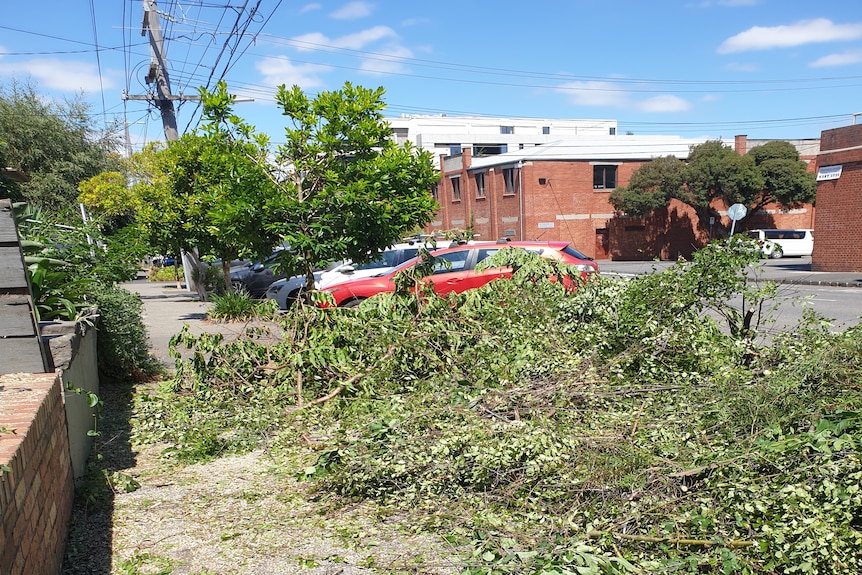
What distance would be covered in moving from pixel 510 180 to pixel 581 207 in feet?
15.8

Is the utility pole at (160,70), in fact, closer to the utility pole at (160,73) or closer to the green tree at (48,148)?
the utility pole at (160,73)

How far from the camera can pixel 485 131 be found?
84875mm

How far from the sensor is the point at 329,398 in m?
6.70

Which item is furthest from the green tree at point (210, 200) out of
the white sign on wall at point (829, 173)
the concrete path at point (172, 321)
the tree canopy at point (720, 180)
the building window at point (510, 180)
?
the tree canopy at point (720, 180)

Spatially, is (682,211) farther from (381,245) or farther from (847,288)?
(381,245)

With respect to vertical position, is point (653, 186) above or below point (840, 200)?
above

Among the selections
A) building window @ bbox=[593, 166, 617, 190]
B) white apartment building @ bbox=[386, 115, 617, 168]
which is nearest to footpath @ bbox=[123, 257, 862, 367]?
building window @ bbox=[593, 166, 617, 190]

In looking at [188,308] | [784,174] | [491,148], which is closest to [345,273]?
[188,308]

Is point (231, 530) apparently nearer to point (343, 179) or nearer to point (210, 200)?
point (343, 179)

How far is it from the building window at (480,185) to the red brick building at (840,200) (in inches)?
925

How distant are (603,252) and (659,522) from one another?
41863 millimetres

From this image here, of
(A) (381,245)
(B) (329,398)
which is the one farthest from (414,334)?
(A) (381,245)

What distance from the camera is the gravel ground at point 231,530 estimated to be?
12.9 feet

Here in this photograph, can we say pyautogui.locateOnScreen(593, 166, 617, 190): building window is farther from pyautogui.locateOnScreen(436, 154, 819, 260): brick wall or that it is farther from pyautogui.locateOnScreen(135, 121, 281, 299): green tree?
pyautogui.locateOnScreen(135, 121, 281, 299): green tree
